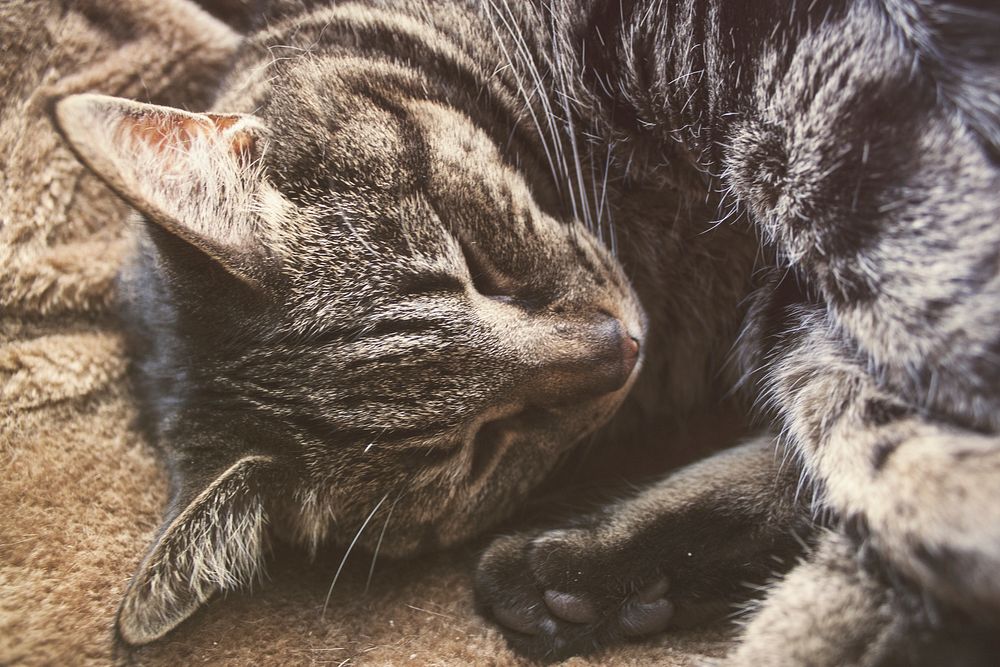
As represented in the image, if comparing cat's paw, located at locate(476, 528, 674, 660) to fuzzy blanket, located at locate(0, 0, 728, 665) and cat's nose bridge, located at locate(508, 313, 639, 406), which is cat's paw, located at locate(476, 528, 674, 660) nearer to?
fuzzy blanket, located at locate(0, 0, 728, 665)

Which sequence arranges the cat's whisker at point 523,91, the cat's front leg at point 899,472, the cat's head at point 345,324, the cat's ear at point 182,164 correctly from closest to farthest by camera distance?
the cat's front leg at point 899,472
the cat's ear at point 182,164
the cat's head at point 345,324
the cat's whisker at point 523,91

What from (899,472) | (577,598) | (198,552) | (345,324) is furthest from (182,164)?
(899,472)

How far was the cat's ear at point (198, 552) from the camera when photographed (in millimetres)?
872

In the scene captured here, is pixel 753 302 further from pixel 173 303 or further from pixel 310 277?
pixel 173 303

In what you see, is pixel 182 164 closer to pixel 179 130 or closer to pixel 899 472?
pixel 179 130

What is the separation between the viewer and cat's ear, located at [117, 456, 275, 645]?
2.86 feet

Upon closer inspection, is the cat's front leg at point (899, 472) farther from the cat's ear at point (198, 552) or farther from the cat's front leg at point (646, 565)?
the cat's ear at point (198, 552)

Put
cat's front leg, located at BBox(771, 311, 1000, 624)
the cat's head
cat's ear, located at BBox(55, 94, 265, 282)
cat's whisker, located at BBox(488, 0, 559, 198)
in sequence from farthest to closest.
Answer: cat's whisker, located at BBox(488, 0, 559, 198) → the cat's head → cat's ear, located at BBox(55, 94, 265, 282) → cat's front leg, located at BBox(771, 311, 1000, 624)

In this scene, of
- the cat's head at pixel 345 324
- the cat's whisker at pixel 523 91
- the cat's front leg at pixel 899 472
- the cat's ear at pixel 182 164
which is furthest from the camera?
the cat's whisker at pixel 523 91

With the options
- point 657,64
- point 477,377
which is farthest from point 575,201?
point 477,377

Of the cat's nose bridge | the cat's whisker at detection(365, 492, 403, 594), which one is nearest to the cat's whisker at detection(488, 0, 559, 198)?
the cat's nose bridge

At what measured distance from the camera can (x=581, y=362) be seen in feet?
3.01

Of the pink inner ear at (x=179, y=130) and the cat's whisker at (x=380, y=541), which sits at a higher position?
the pink inner ear at (x=179, y=130)

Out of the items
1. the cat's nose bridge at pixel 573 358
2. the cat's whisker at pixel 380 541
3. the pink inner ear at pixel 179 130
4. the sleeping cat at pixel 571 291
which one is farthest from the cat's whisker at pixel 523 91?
the cat's whisker at pixel 380 541
